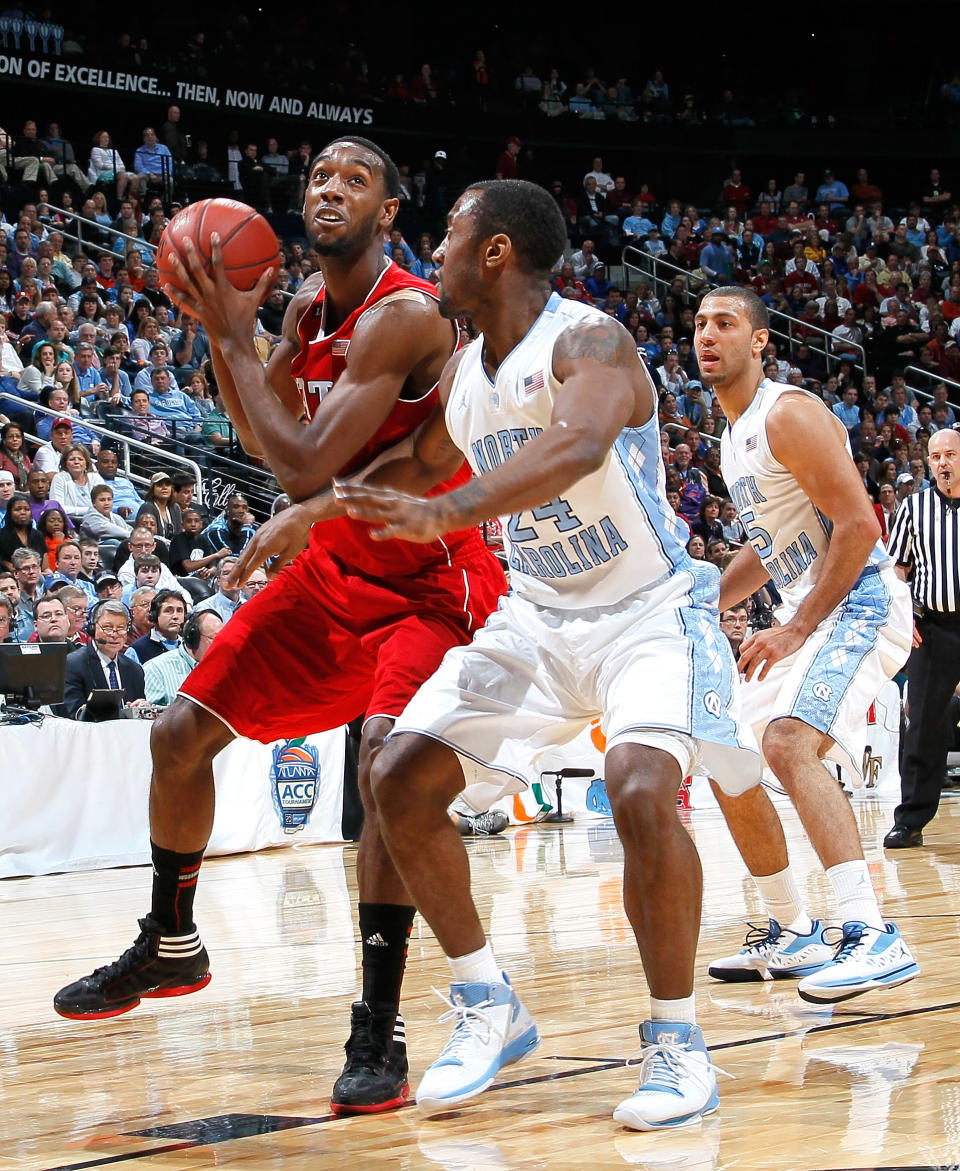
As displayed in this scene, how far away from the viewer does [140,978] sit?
339 centimetres

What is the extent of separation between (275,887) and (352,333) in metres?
3.84

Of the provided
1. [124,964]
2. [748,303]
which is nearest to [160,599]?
[748,303]

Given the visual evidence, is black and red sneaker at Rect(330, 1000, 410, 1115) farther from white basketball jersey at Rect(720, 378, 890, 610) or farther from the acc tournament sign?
the acc tournament sign

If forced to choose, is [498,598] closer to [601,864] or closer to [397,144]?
[601,864]

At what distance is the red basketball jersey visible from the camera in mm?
3355

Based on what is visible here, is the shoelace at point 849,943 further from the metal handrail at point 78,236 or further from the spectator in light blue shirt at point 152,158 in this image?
the spectator in light blue shirt at point 152,158

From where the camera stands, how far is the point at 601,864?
23.6ft

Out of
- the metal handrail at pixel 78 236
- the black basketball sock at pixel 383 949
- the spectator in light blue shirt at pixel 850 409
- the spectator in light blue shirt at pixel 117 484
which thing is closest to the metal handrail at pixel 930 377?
Answer: the spectator in light blue shirt at pixel 850 409

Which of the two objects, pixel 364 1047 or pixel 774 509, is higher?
pixel 774 509

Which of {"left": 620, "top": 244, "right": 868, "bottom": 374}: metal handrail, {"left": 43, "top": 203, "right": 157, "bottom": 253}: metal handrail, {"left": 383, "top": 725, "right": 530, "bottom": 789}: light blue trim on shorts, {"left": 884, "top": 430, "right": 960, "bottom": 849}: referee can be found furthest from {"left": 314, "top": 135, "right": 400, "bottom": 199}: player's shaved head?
{"left": 620, "top": 244, "right": 868, "bottom": 374}: metal handrail

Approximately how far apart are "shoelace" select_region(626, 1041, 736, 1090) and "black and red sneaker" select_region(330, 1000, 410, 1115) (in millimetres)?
513

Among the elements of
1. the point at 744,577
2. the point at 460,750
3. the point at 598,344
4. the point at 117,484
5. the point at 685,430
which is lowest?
the point at 460,750

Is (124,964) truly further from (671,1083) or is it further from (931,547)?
(931,547)

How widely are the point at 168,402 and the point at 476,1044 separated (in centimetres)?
1046
